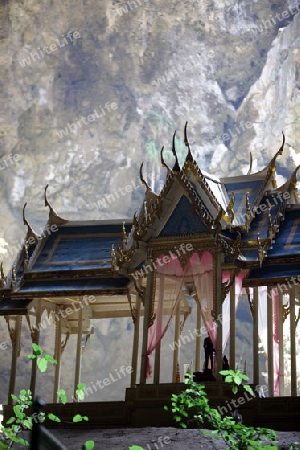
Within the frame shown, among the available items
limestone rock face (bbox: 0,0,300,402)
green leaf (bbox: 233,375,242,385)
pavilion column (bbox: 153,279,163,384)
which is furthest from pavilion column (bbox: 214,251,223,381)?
limestone rock face (bbox: 0,0,300,402)

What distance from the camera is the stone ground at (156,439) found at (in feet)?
40.7

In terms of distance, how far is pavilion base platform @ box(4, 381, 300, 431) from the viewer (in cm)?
1504

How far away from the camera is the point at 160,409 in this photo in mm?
15891

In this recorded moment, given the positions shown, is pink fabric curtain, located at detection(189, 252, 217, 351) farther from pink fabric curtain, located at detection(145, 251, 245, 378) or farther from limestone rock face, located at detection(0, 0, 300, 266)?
limestone rock face, located at detection(0, 0, 300, 266)

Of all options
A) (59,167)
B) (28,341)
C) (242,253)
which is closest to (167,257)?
(242,253)

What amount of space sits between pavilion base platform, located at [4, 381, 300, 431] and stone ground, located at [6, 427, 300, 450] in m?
0.95

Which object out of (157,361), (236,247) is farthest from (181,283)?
(157,361)

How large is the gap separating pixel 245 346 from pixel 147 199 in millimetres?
29327

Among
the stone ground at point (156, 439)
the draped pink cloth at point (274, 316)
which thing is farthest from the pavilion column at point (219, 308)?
the stone ground at point (156, 439)

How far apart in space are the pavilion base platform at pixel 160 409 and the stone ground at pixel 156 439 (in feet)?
3.12

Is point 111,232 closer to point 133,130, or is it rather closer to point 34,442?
point 34,442

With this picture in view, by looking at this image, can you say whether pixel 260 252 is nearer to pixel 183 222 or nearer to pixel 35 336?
pixel 183 222

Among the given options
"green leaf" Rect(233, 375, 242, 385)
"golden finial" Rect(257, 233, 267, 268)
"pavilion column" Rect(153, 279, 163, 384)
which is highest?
"golden finial" Rect(257, 233, 267, 268)

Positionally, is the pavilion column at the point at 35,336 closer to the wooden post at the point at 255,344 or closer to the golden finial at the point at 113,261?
the golden finial at the point at 113,261
